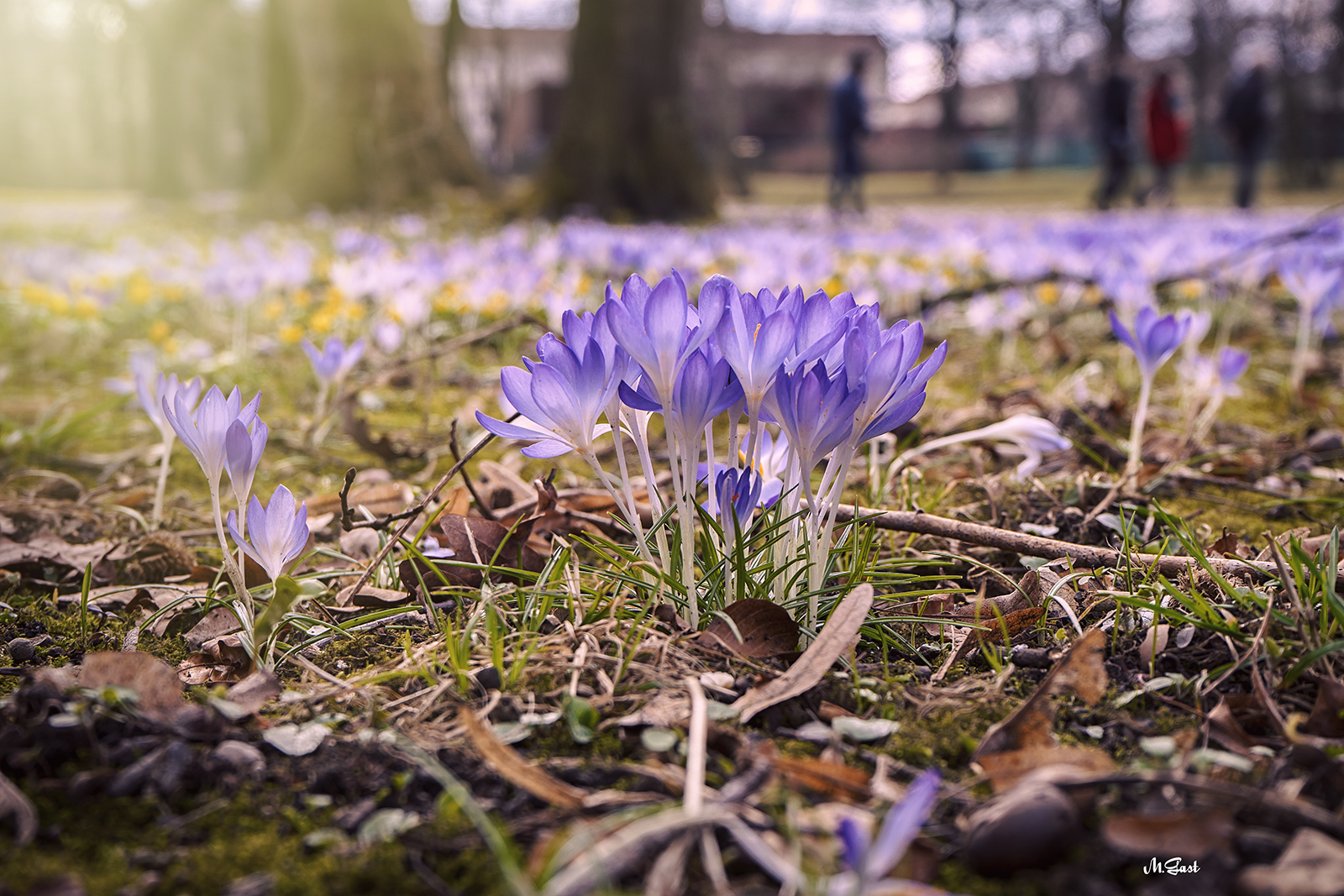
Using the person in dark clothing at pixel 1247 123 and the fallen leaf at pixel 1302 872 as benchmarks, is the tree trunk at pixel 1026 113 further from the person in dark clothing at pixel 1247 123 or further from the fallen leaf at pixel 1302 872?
the fallen leaf at pixel 1302 872

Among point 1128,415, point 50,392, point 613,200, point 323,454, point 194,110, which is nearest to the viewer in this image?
point 323,454

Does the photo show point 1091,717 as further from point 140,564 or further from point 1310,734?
point 140,564

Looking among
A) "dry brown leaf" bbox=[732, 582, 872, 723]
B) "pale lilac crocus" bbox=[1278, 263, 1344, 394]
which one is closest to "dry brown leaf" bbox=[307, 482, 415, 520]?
"dry brown leaf" bbox=[732, 582, 872, 723]

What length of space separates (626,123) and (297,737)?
1288cm

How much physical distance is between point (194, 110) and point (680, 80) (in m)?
19.3

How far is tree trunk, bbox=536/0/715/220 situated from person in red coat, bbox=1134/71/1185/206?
8.99 m

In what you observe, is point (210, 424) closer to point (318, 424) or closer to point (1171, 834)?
point (1171, 834)

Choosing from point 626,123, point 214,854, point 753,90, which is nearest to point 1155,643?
point 214,854

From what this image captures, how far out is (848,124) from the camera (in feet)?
53.8

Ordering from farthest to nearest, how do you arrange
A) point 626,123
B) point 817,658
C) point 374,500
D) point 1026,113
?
1. point 1026,113
2. point 626,123
3. point 374,500
4. point 817,658

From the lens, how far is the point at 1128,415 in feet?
10.7

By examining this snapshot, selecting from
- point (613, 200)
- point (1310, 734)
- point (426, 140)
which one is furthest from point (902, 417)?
point (426, 140)

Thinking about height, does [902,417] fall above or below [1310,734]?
above

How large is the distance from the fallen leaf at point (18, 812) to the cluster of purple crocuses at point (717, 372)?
2.13ft
